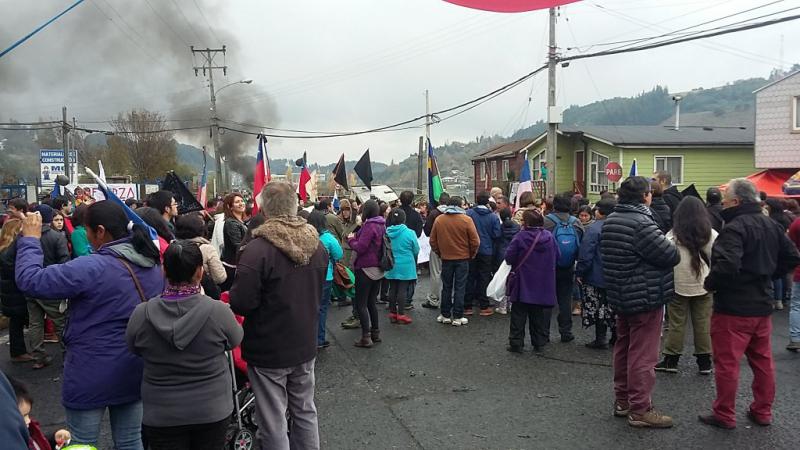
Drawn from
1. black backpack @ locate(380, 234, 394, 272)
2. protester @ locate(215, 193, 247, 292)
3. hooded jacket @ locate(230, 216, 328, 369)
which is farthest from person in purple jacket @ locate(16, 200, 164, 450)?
black backpack @ locate(380, 234, 394, 272)

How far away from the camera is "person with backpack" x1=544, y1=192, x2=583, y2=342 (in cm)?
749

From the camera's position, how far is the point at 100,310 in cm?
305

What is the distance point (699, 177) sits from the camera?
2530 centimetres

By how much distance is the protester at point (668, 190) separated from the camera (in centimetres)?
796

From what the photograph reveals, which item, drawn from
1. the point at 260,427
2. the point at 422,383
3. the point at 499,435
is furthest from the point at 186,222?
the point at 499,435

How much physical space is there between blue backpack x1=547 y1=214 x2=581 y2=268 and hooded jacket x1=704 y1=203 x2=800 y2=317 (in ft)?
9.38

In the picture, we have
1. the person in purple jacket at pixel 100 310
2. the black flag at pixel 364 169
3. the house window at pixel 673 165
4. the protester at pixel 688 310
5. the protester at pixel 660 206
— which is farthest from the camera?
the house window at pixel 673 165

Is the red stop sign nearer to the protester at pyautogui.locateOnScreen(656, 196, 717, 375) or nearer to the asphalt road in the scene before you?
the asphalt road

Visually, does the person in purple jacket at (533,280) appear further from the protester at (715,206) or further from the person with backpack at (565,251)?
the protester at (715,206)

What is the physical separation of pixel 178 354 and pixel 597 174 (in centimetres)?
2734

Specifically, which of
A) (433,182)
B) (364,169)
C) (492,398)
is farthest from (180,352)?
(364,169)

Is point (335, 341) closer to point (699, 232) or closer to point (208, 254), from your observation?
point (208, 254)

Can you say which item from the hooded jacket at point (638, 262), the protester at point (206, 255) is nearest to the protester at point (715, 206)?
Answer: the hooded jacket at point (638, 262)

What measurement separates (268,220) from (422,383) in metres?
2.95
